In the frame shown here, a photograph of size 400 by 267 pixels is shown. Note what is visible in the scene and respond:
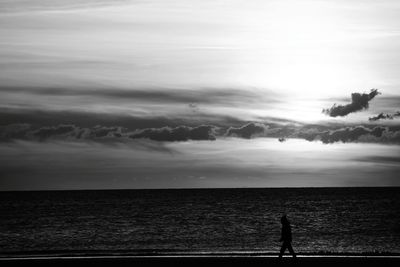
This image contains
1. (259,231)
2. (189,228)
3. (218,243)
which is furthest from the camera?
(189,228)

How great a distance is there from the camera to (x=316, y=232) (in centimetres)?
6744

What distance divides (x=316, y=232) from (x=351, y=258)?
37.7m

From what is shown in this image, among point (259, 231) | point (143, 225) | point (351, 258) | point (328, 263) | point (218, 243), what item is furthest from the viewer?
point (143, 225)

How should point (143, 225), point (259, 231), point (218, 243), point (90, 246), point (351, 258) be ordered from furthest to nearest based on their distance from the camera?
point (143, 225) → point (259, 231) → point (218, 243) → point (90, 246) → point (351, 258)

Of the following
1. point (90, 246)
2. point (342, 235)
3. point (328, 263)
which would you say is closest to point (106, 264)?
point (328, 263)

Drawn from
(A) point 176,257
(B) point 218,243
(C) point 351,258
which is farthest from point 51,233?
(C) point 351,258

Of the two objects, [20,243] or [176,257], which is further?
[20,243]

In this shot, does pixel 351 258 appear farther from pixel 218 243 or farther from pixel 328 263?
pixel 218 243

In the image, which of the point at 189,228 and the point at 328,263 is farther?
the point at 189,228

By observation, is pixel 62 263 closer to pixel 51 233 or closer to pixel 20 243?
pixel 20 243

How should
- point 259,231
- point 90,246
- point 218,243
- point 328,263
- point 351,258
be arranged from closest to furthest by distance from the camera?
point 328,263
point 351,258
point 90,246
point 218,243
point 259,231

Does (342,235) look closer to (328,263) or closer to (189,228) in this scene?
(189,228)

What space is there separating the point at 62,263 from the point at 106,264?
88.7 inches

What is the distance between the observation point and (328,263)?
28328mm
